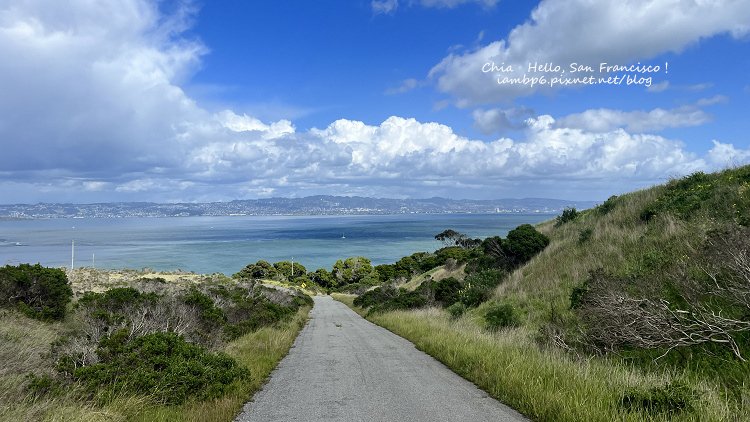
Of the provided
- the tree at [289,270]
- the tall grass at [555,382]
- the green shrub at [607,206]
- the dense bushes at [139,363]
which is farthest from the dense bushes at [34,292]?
the tree at [289,270]

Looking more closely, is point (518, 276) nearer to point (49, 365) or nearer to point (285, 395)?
point (285, 395)

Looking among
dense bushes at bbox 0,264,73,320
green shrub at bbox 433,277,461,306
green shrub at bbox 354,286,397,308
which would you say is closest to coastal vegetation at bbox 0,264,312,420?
dense bushes at bbox 0,264,73,320

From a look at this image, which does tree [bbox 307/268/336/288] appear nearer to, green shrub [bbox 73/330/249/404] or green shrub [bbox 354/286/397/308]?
green shrub [bbox 354/286/397/308]

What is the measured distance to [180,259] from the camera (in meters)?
119

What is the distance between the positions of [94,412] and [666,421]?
6781 millimetres

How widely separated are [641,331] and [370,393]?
5345 millimetres

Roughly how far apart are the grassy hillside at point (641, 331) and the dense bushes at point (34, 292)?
13.4 metres

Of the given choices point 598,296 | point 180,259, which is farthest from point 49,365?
point 180,259

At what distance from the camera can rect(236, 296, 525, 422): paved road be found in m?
6.25

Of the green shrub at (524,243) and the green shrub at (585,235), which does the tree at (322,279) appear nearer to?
the green shrub at (524,243)

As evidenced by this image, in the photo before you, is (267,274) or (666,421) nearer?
(666,421)

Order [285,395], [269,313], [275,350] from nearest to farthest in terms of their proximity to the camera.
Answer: [285,395] < [275,350] < [269,313]

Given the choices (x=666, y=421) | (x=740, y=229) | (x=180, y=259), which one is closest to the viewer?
(x=666, y=421)

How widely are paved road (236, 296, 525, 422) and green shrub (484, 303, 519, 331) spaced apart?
4.10m
